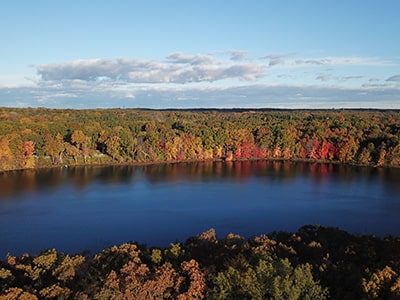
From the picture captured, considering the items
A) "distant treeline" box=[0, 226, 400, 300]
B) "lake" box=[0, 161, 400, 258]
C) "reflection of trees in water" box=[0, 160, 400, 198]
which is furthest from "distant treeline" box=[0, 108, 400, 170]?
"distant treeline" box=[0, 226, 400, 300]

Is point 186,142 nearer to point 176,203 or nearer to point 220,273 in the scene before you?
point 176,203

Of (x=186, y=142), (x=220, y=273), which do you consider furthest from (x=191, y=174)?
(x=220, y=273)

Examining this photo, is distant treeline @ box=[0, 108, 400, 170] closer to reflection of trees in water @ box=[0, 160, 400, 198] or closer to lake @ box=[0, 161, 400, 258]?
reflection of trees in water @ box=[0, 160, 400, 198]

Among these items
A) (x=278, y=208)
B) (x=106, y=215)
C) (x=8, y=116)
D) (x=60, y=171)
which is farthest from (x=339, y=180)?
(x=8, y=116)

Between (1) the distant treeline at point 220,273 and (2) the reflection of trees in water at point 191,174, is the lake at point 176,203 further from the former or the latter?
(1) the distant treeline at point 220,273

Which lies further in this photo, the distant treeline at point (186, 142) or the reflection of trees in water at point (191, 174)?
the distant treeline at point (186, 142)

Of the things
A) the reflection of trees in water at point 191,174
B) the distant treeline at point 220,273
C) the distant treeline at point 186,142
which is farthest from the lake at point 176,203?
the distant treeline at point 220,273
